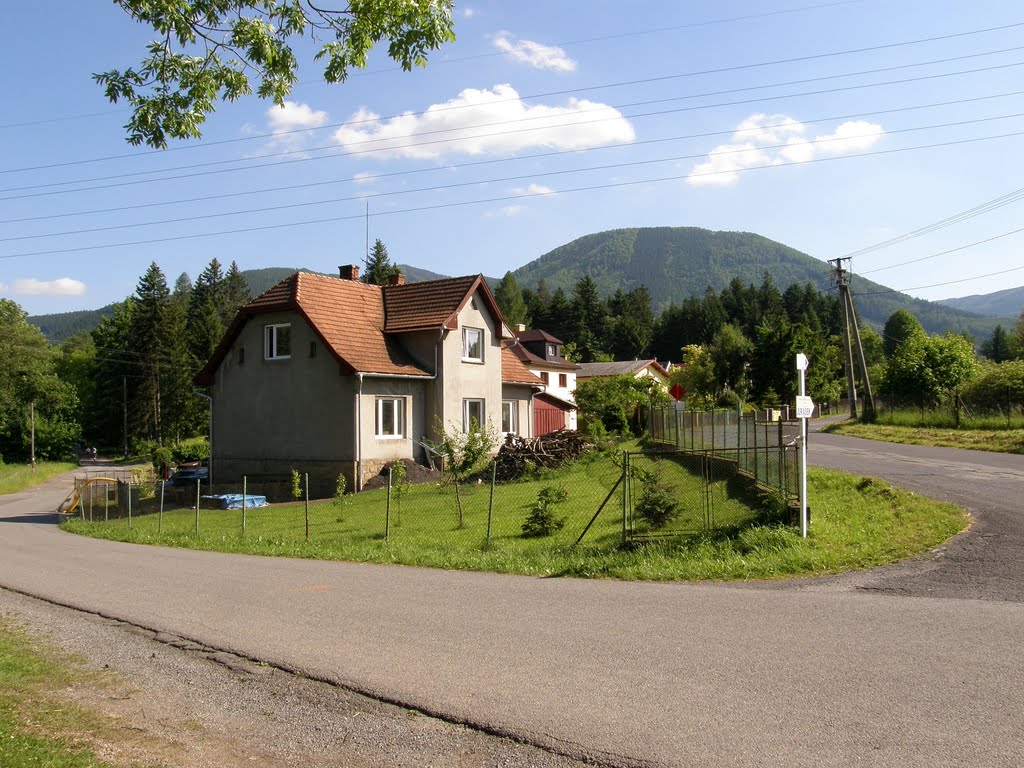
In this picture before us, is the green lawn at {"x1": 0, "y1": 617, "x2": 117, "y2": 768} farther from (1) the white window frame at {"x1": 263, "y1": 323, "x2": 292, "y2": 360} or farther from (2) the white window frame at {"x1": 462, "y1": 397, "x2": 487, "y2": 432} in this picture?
(2) the white window frame at {"x1": 462, "y1": 397, "x2": 487, "y2": 432}

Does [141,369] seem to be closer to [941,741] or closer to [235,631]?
[235,631]

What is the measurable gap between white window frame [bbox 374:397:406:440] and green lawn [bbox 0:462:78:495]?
99.6 feet

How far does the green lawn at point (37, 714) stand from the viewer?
5.28m

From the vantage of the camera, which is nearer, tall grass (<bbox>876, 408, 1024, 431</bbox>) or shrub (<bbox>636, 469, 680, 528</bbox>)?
shrub (<bbox>636, 469, 680, 528</bbox>)

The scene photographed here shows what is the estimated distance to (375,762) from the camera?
546 cm

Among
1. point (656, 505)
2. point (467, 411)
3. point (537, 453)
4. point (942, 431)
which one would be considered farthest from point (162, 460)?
point (942, 431)

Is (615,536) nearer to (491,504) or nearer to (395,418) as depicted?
(491,504)

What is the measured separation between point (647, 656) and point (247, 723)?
11.0ft

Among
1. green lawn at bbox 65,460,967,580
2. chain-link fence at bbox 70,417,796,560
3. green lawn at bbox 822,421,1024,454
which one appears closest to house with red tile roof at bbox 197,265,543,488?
chain-link fence at bbox 70,417,796,560

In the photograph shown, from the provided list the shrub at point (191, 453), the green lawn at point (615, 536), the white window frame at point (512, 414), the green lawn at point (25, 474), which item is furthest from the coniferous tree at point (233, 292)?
the green lawn at point (615, 536)

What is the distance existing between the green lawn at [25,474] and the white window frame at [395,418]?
30.4 metres

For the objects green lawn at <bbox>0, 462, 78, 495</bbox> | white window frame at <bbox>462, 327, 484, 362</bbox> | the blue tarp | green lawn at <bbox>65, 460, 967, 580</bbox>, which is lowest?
green lawn at <bbox>0, 462, 78, 495</bbox>

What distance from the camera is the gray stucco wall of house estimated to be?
29.5 m

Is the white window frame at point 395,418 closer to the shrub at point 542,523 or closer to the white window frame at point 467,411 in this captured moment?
the white window frame at point 467,411
